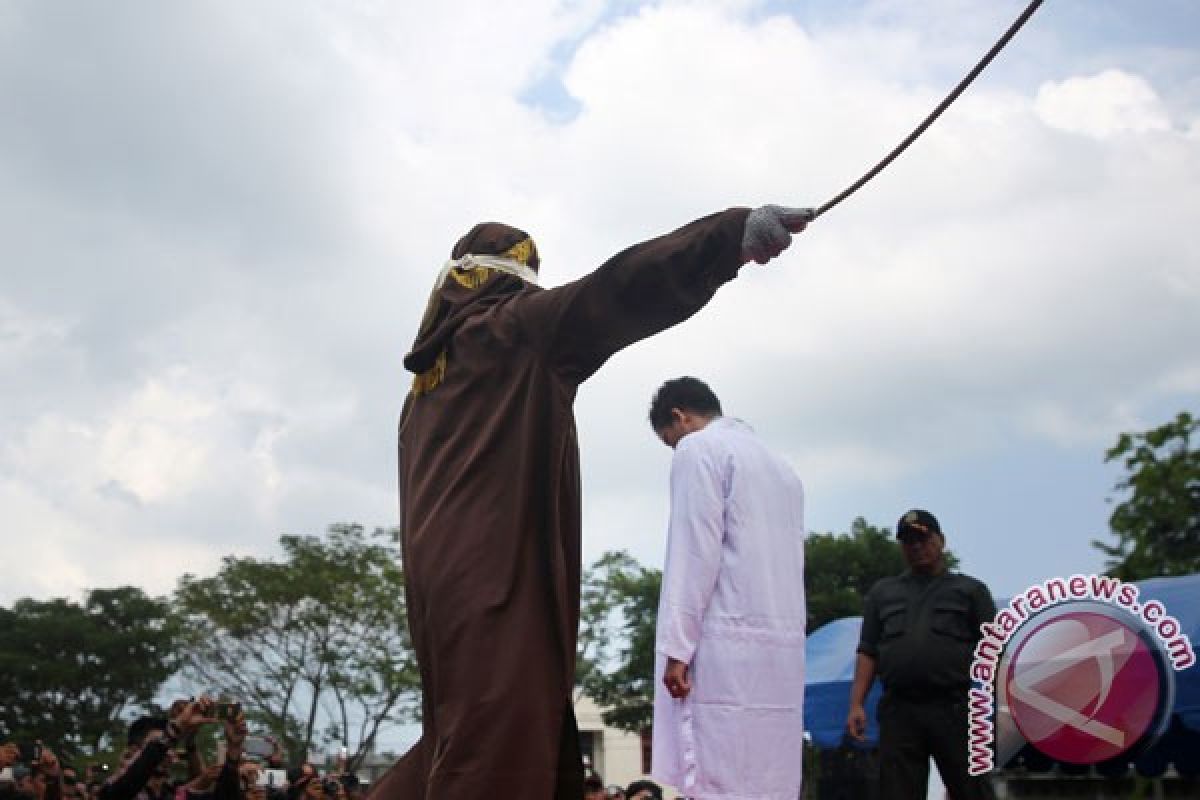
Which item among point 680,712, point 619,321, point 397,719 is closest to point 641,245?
point 619,321

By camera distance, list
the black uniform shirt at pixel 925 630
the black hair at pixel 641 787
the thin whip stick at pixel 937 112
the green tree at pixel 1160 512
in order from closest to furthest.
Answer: the thin whip stick at pixel 937 112 → the black uniform shirt at pixel 925 630 → the black hair at pixel 641 787 → the green tree at pixel 1160 512

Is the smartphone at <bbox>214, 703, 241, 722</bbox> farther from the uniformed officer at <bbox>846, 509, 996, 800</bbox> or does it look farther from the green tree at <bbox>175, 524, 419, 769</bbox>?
the green tree at <bbox>175, 524, 419, 769</bbox>

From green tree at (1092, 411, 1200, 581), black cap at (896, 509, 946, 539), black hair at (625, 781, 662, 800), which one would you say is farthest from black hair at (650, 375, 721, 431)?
green tree at (1092, 411, 1200, 581)

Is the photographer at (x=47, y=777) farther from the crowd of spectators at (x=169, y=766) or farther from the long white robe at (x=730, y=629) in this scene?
the long white robe at (x=730, y=629)

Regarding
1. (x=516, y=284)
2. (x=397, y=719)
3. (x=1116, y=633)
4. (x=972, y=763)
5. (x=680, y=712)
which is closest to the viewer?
(x=516, y=284)

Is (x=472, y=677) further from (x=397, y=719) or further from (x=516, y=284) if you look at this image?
(x=397, y=719)

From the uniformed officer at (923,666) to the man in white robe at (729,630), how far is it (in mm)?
1281

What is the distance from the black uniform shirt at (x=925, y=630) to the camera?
20.4 ft

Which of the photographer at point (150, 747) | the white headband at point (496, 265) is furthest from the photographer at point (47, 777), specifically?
the white headband at point (496, 265)

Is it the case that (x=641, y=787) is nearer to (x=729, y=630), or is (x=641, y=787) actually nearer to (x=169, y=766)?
(x=169, y=766)

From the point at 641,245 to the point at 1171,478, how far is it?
26.4 metres

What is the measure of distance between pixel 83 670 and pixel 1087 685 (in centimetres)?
3923

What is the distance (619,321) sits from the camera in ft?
11.5

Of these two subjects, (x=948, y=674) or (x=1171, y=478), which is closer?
(x=948, y=674)
